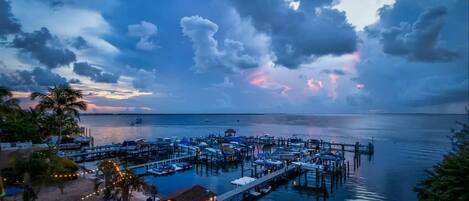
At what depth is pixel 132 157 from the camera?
66125 millimetres

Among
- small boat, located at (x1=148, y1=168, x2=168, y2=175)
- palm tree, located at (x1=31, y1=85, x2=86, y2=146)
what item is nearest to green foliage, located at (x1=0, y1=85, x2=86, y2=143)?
palm tree, located at (x1=31, y1=85, x2=86, y2=146)

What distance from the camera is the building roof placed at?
73.3ft

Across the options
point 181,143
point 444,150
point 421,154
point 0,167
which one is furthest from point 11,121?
point 444,150

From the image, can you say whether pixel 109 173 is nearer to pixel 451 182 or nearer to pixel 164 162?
pixel 451 182

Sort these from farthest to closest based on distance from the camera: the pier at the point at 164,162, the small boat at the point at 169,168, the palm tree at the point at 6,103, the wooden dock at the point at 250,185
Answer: the small boat at the point at 169,168
the pier at the point at 164,162
the wooden dock at the point at 250,185
the palm tree at the point at 6,103

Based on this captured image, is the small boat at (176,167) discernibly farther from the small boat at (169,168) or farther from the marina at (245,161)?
the small boat at (169,168)

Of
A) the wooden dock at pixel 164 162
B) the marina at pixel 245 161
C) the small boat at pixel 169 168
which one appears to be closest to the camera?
the marina at pixel 245 161

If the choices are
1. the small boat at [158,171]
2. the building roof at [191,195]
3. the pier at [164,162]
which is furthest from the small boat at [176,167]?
the building roof at [191,195]

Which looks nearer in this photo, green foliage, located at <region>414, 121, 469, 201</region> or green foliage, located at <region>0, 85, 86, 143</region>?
green foliage, located at <region>414, 121, 469, 201</region>

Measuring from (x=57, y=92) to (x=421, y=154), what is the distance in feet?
256

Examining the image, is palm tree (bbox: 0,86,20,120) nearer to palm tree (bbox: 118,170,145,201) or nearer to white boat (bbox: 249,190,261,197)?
palm tree (bbox: 118,170,145,201)

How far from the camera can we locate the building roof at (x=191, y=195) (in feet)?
73.3

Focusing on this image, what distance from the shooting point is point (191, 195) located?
2294cm

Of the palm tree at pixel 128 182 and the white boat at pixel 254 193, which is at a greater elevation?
the palm tree at pixel 128 182
